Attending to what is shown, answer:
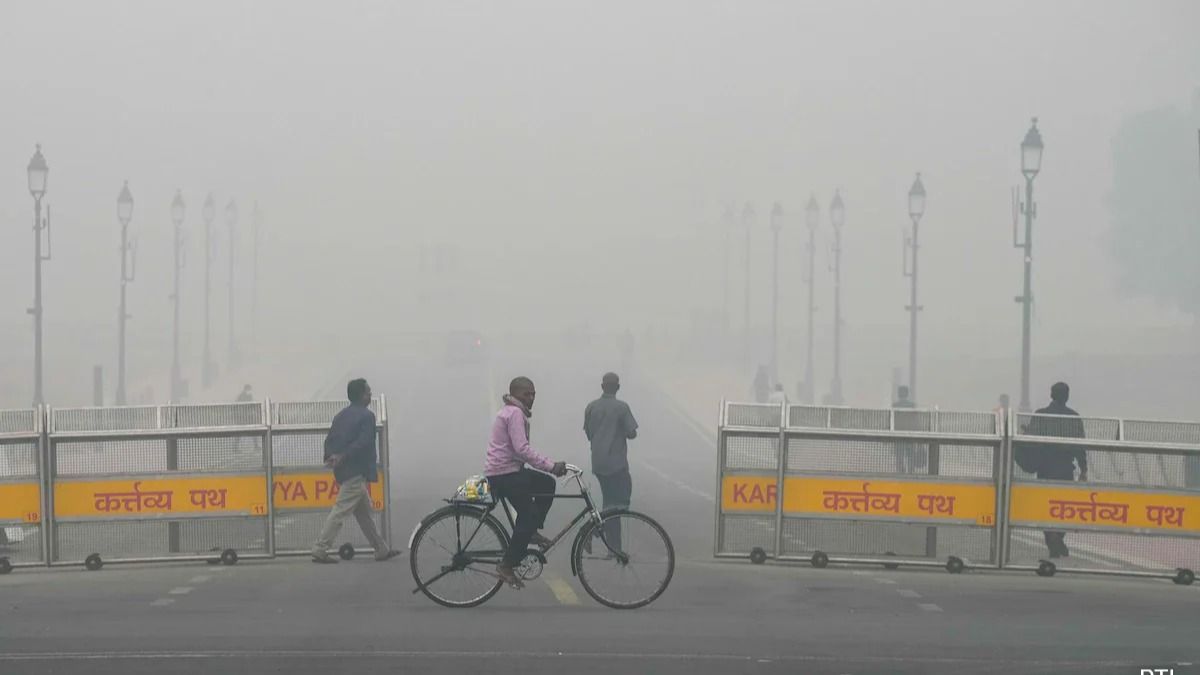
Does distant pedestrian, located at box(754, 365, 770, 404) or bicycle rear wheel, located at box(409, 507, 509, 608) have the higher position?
bicycle rear wheel, located at box(409, 507, 509, 608)

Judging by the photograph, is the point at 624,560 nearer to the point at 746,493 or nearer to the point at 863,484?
the point at 746,493

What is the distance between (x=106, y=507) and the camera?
17.4 metres

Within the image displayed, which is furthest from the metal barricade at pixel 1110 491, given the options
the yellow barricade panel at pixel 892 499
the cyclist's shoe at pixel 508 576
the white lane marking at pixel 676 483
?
the white lane marking at pixel 676 483

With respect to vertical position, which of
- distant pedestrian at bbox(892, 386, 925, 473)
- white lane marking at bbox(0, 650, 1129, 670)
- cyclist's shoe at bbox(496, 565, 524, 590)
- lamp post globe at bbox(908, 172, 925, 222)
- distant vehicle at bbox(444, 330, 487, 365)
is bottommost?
distant vehicle at bbox(444, 330, 487, 365)

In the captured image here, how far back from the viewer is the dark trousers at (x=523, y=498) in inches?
537

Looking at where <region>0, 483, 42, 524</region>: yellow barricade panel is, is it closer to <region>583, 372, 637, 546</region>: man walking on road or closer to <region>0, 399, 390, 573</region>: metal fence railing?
<region>0, 399, 390, 573</region>: metal fence railing

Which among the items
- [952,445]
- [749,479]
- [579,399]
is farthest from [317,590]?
[579,399]

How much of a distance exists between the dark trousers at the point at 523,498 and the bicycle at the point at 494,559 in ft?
0.32

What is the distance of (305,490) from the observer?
1778cm

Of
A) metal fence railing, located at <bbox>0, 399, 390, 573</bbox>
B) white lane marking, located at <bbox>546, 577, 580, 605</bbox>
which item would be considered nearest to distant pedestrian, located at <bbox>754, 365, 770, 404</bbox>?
metal fence railing, located at <bbox>0, 399, 390, 573</bbox>

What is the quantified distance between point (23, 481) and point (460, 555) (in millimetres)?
5217

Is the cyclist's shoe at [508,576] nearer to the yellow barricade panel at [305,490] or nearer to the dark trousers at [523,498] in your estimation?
the dark trousers at [523,498]

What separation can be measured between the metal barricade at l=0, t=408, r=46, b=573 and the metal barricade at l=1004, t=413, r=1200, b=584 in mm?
8194

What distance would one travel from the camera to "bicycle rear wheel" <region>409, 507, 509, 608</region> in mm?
13789
